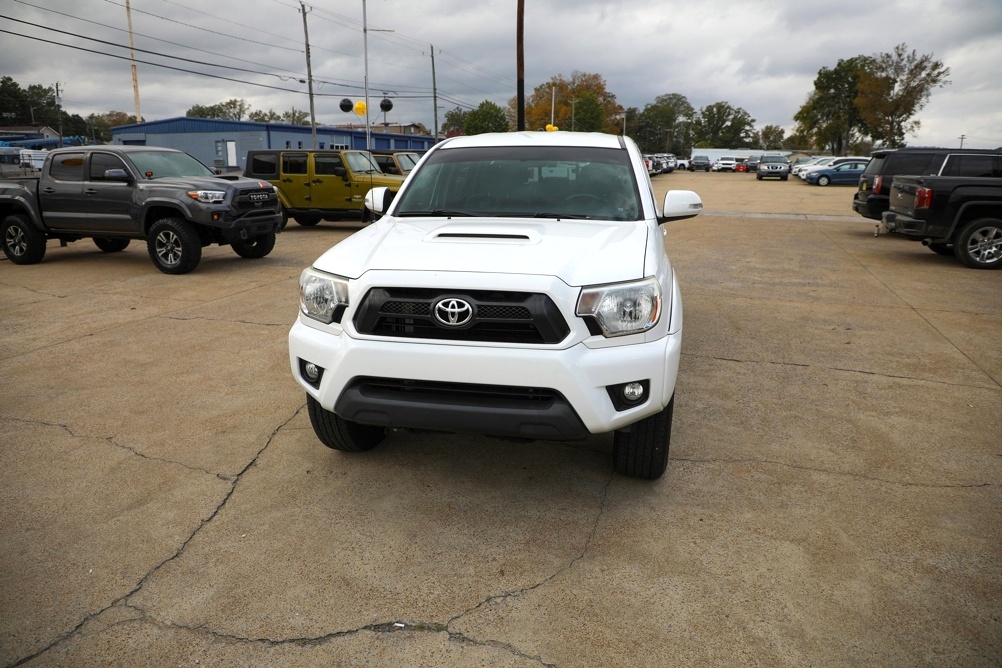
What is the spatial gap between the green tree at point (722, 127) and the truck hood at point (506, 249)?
150326 mm

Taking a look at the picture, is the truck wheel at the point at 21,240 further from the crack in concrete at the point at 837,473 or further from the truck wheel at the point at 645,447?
the crack in concrete at the point at 837,473

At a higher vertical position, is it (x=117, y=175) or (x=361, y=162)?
(x=361, y=162)

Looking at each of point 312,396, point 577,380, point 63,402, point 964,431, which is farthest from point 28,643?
point 964,431

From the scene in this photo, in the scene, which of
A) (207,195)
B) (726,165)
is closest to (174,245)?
(207,195)

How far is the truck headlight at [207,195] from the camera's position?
31.2 feet

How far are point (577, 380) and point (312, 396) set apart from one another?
141 centimetres

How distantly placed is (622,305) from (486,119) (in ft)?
287

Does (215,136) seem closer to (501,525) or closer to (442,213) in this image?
(442,213)

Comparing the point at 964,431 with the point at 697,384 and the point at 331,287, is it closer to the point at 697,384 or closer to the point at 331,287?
the point at 697,384

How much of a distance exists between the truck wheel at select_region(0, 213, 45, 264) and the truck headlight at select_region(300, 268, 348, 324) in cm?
993

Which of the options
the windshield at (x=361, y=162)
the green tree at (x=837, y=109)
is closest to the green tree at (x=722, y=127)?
the green tree at (x=837, y=109)

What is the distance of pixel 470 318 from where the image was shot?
2967 mm

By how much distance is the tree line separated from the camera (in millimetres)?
69500

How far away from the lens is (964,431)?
430 centimetres
